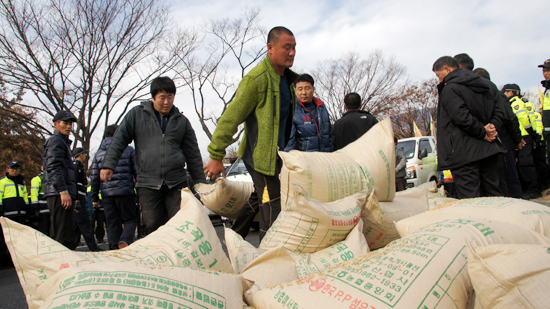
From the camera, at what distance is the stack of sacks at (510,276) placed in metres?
1.11

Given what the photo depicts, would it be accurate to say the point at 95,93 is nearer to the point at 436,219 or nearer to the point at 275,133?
the point at 275,133

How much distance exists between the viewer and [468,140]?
3379 millimetres

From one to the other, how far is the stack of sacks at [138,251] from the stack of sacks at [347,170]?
575 millimetres

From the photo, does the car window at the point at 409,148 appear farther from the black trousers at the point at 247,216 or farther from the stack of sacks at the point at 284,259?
the stack of sacks at the point at 284,259

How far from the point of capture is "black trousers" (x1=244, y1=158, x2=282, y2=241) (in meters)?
2.66

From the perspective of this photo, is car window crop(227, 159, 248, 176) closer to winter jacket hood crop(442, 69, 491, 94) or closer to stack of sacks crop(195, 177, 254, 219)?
stack of sacks crop(195, 177, 254, 219)

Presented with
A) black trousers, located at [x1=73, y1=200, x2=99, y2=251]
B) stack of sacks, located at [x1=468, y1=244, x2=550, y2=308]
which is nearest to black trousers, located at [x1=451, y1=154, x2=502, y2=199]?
stack of sacks, located at [x1=468, y1=244, x2=550, y2=308]

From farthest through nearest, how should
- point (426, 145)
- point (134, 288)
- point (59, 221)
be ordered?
1. point (426, 145)
2. point (59, 221)
3. point (134, 288)

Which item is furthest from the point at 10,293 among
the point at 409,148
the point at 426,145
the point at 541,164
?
the point at 426,145

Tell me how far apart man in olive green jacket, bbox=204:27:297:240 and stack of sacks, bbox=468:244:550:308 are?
1.61m

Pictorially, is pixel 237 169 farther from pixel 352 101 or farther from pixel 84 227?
pixel 352 101

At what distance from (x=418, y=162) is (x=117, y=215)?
7292 mm

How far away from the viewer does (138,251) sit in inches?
59.7

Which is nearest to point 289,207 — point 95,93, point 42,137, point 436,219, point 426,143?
point 436,219
